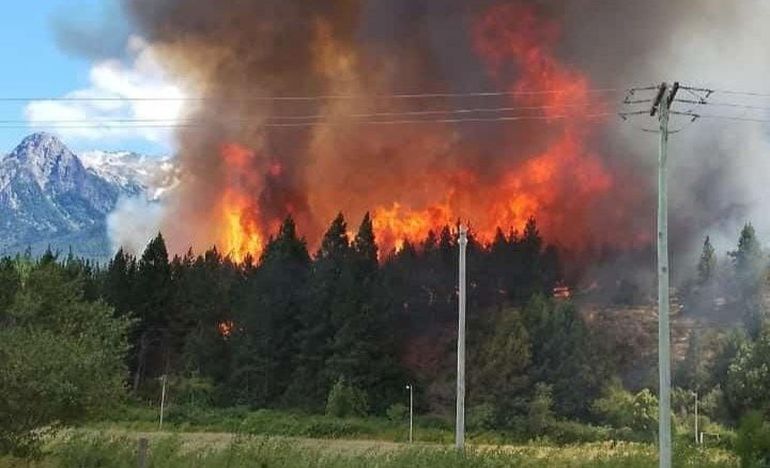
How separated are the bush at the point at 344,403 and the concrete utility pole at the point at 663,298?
166 ft

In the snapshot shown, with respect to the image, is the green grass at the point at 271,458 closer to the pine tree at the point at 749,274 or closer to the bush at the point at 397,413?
the bush at the point at 397,413

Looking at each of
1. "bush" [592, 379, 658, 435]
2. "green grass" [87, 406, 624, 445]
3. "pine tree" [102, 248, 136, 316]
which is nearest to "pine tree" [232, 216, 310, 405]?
"green grass" [87, 406, 624, 445]

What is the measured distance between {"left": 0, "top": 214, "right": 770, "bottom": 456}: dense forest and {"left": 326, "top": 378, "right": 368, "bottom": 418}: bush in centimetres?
21

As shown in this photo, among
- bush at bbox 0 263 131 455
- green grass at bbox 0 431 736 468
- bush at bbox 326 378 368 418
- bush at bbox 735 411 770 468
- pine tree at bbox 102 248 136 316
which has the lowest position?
bush at bbox 326 378 368 418

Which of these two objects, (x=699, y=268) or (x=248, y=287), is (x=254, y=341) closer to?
(x=248, y=287)

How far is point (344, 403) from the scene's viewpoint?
226 ft

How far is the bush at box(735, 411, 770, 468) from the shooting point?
21469 millimetres

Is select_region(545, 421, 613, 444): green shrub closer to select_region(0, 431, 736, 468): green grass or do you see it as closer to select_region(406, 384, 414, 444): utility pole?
select_region(406, 384, 414, 444): utility pole

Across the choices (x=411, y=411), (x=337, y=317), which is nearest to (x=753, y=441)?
(x=411, y=411)

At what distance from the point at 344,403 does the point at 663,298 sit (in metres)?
51.8

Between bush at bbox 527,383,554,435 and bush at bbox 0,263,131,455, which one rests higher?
bush at bbox 0,263,131,455

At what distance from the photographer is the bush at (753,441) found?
21.5 metres

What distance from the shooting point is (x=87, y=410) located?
21984 mm

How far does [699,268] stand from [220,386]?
157 feet
